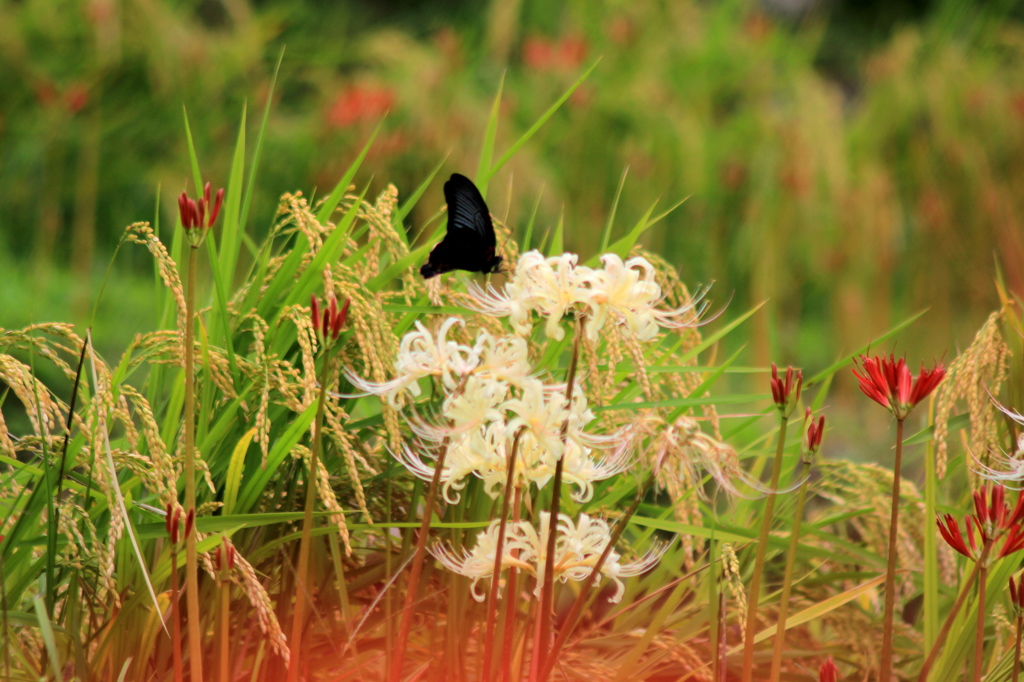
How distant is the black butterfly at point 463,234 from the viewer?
111 centimetres

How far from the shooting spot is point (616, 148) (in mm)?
4730

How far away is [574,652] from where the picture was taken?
121 centimetres

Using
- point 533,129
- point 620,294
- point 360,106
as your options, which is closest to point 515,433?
point 620,294

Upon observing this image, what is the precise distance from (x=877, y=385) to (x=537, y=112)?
4596 mm

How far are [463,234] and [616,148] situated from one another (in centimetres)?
374

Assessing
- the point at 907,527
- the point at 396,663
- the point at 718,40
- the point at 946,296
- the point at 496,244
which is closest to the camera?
the point at 396,663

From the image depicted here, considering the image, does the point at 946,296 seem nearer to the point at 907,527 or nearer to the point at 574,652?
the point at 907,527

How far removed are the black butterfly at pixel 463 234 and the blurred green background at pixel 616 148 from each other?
2783 mm

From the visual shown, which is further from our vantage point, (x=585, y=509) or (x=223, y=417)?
(x=585, y=509)

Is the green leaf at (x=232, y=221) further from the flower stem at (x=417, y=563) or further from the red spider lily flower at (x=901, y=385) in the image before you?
the red spider lily flower at (x=901, y=385)

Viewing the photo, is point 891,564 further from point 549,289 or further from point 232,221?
point 232,221

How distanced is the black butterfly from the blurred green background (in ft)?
9.13

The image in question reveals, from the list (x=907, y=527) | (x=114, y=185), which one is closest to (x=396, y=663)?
(x=907, y=527)

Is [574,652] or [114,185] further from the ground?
[114,185]
